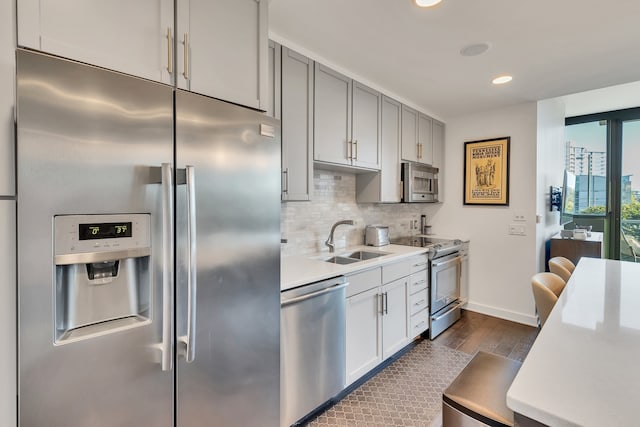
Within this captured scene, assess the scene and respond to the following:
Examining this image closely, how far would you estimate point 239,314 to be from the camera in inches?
52.6

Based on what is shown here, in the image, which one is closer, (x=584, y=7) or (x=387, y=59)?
(x=584, y=7)

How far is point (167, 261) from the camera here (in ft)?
3.51

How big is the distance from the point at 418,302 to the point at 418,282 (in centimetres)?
19

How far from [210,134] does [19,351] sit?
0.91 m

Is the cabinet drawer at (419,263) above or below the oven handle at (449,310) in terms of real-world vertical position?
above

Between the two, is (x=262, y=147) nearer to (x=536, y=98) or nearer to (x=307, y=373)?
(x=307, y=373)

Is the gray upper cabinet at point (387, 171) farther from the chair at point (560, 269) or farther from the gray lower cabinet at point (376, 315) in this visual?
the chair at point (560, 269)

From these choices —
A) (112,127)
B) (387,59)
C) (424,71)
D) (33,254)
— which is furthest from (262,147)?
(424,71)

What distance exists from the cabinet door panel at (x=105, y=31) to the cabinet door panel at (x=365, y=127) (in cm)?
168

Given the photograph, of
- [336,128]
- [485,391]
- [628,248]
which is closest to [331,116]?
[336,128]

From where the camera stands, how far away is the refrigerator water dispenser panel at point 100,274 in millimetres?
943

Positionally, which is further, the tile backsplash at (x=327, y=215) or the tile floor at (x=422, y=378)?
the tile backsplash at (x=327, y=215)

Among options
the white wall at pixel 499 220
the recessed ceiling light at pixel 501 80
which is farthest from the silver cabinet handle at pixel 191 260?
the white wall at pixel 499 220

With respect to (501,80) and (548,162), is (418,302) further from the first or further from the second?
(548,162)
